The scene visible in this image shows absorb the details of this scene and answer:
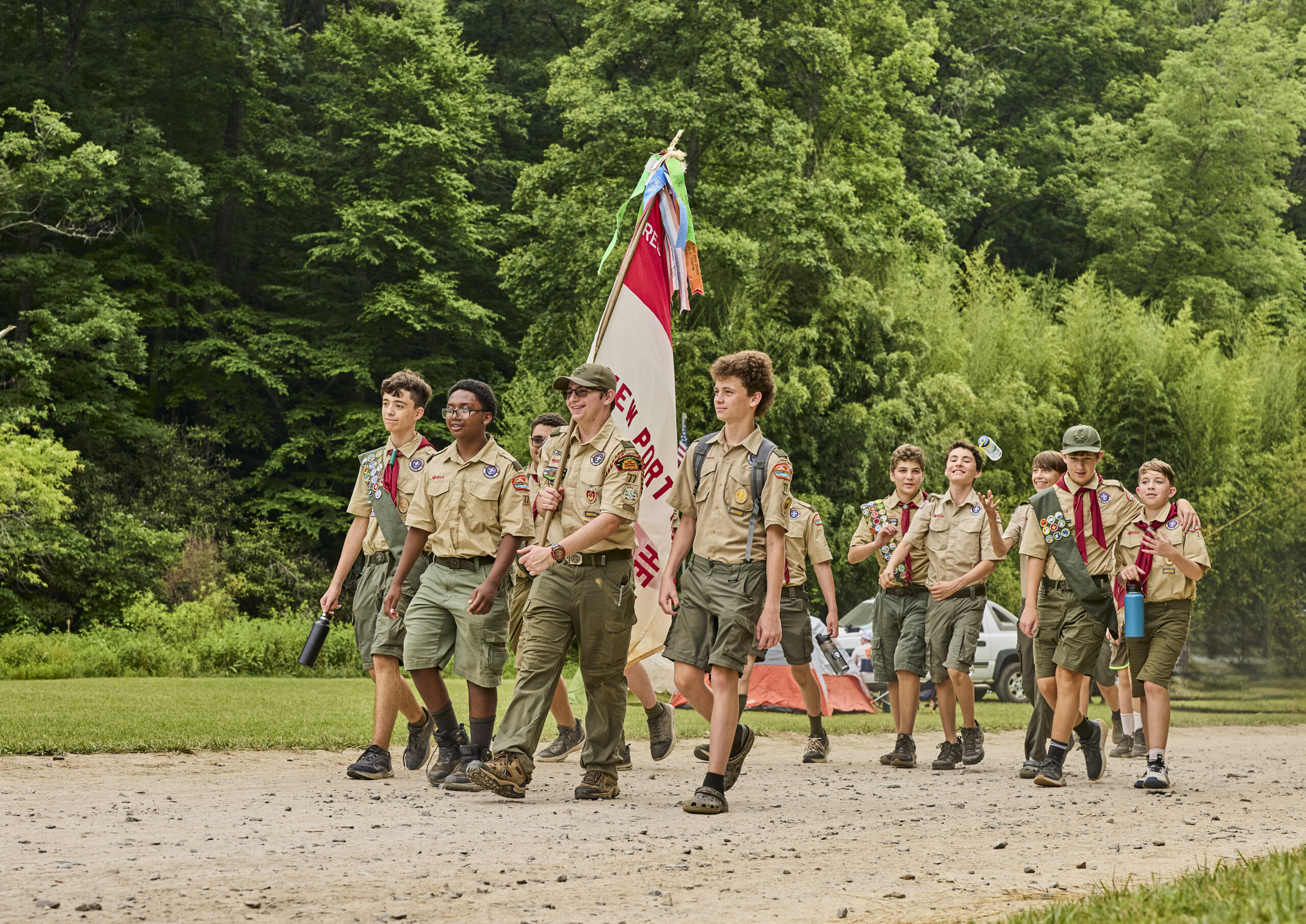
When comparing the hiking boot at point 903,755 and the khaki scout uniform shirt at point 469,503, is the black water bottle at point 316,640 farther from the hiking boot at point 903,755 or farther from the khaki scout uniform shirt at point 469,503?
the hiking boot at point 903,755

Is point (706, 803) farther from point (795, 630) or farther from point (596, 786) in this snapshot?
point (795, 630)

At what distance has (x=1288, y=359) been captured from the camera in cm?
3166

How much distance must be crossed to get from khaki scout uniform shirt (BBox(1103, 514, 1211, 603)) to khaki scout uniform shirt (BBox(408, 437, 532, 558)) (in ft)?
13.4

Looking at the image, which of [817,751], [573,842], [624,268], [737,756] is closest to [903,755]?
[817,751]

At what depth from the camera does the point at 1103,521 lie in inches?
362

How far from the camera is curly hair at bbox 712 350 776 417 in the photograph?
7.41 meters

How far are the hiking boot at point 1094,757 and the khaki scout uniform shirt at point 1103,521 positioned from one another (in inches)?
48.3

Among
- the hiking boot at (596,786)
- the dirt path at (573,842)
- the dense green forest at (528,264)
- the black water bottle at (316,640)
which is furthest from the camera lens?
the dense green forest at (528,264)

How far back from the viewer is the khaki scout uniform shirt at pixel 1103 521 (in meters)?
9.16

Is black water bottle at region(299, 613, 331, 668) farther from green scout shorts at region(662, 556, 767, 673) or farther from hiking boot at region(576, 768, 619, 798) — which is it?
green scout shorts at region(662, 556, 767, 673)

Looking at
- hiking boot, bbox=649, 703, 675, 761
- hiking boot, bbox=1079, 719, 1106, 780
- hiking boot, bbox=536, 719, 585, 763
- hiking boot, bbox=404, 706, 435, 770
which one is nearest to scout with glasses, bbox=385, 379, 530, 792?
hiking boot, bbox=404, 706, 435, 770

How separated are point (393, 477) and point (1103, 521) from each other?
4.68 meters

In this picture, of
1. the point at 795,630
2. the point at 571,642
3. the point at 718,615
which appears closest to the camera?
the point at 718,615

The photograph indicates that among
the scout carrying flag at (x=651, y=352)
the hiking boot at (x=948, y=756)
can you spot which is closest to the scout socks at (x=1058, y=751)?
the hiking boot at (x=948, y=756)
